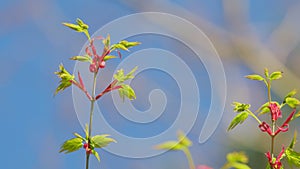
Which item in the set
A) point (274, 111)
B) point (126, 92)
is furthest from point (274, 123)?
point (126, 92)

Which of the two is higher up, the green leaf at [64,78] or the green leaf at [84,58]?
the green leaf at [84,58]

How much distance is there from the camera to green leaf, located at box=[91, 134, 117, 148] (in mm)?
455

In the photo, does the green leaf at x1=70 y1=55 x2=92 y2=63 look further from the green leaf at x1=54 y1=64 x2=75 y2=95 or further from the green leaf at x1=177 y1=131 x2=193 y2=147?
the green leaf at x1=177 y1=131 x2=193 y2=147

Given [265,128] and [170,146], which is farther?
[265,128]

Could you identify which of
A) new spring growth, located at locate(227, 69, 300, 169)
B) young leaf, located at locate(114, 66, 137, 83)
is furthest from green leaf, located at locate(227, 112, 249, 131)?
young leaf, located at locate(114, 66, 137, 83)

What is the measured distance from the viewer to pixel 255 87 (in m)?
3.27

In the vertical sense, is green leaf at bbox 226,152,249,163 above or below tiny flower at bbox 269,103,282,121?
Answer: below

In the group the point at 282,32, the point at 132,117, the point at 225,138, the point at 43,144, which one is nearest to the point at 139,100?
the point at 43,144

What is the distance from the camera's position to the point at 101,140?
46 cm

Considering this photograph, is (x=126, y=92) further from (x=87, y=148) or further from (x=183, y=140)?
(x=183, y=140)

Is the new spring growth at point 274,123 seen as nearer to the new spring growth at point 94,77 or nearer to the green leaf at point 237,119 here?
the green leaf at point 237,119

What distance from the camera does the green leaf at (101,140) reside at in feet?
1.49

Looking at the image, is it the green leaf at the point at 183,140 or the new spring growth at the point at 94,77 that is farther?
the new spring growth at the point at 94,77

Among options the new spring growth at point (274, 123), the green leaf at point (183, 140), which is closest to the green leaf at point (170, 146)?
the green leaf at point (183, 140)
